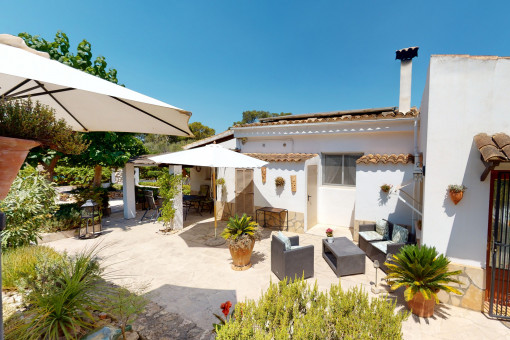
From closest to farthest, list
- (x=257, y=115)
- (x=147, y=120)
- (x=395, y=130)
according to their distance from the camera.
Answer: (x=147, y=120) < (x=395, y=130) < (x=257, y=115)

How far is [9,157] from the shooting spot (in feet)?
6.79

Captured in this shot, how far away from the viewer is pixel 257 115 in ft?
174

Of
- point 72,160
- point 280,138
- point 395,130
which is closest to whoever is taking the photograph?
point 395,130

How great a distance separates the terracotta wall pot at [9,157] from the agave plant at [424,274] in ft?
20.6

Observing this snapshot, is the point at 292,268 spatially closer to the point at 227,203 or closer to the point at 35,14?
the point at 227,203

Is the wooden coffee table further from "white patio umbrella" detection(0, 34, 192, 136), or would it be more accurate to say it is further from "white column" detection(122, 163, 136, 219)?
"white column" detection(122, 163, 136, 219)

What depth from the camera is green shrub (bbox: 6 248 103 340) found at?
3252 millimetres

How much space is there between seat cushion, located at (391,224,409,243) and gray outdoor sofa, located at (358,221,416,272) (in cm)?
3

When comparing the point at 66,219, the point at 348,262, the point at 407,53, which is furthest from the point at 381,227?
the point at 66,219

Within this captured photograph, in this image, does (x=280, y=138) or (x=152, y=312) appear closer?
(x=152, y=312)

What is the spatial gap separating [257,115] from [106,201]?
1682 inches

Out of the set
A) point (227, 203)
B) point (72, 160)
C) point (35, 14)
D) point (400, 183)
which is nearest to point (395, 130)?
point (400, 183)

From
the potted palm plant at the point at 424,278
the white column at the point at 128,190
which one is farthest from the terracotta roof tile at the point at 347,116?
the white column at the point at 128,190

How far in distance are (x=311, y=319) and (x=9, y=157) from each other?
145 inches
